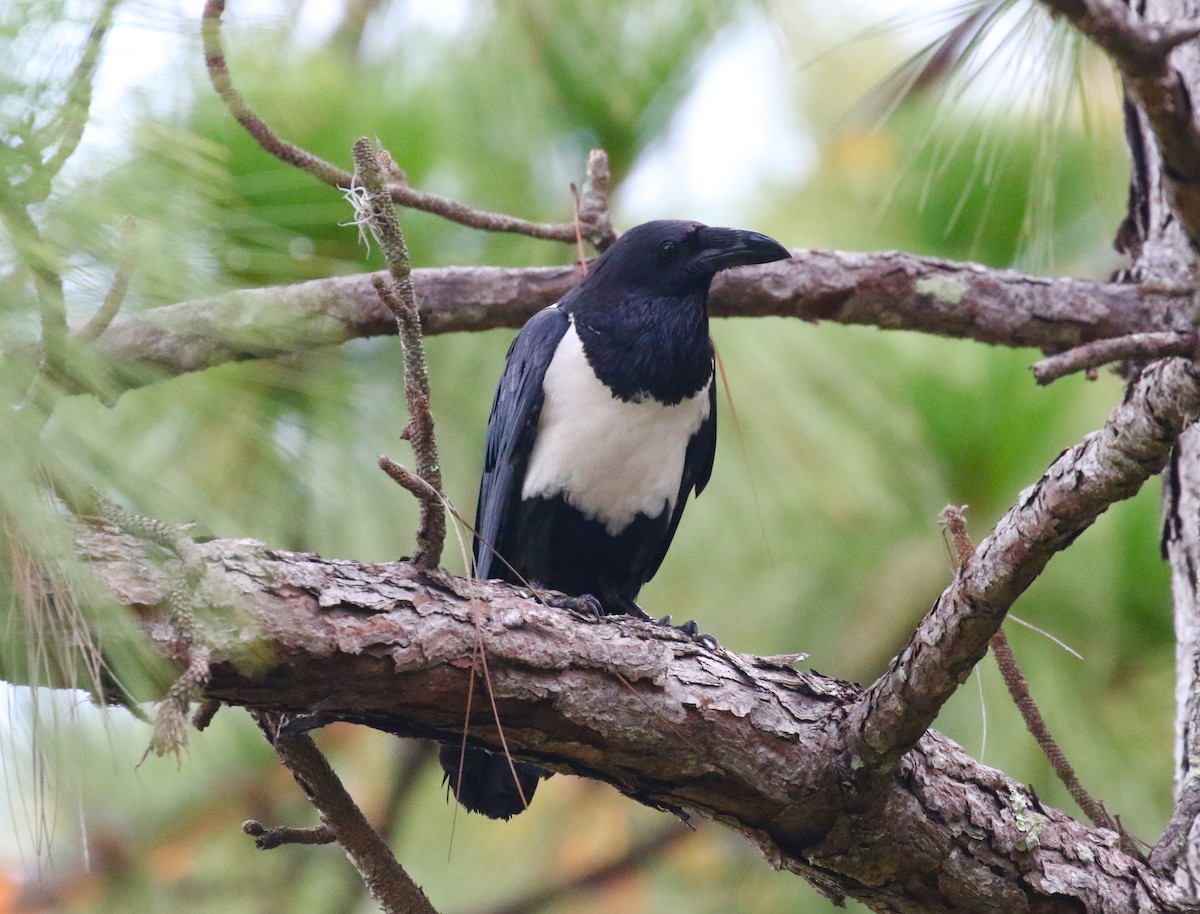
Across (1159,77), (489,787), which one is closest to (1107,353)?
(1159,77)

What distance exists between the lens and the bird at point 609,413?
3111 millimetres

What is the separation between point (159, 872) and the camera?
15.0ft

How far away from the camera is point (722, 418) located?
4.15 metres

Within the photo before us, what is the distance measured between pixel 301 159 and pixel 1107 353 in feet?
5.29

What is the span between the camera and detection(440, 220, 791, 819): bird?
3.11m

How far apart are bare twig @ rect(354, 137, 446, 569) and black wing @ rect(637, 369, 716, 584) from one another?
54.6 inches

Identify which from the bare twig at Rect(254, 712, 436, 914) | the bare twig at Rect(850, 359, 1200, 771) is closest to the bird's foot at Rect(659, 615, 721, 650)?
the bare twig at Rect(850, 359, 1200, 771)

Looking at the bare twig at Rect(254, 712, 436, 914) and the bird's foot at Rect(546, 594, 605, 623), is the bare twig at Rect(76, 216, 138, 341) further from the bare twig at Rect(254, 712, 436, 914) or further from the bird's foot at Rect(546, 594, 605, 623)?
the bird's foot at Rect(546, 594, 605, 623)

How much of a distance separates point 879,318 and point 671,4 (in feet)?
4.97

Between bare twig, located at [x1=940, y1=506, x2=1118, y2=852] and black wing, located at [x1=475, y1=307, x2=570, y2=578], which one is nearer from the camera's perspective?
bare twig, located at [x1=940, y1=506, x2=1118, y2=852]

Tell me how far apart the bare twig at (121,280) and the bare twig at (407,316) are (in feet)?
0.96

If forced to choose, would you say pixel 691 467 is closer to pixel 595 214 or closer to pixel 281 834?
pixel 595 214

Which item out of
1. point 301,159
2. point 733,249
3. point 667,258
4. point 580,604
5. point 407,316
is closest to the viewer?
point 407,316

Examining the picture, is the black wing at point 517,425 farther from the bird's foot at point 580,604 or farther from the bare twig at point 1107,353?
the bare twig at point 1107,353
